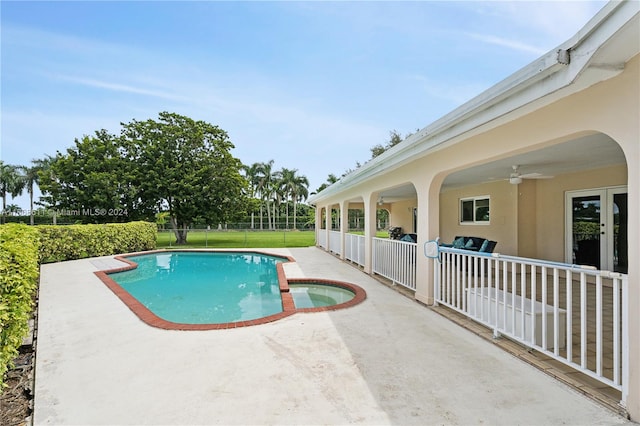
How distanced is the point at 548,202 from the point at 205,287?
10.4 metres

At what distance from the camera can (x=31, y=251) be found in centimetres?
639

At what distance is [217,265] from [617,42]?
1454 cm

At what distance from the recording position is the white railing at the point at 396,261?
24.5 feet

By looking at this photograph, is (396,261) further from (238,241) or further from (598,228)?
(238,241)

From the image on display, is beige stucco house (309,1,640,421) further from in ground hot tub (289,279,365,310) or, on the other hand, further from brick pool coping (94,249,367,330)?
brick pool coping (94,249,367,330)

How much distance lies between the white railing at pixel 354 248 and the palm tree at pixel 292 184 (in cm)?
3693

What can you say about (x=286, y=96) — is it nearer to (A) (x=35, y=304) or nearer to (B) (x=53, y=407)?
(A) (x=35, y=304)

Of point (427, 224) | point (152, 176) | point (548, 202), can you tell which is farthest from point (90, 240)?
point (548, 202)

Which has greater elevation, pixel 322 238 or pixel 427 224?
pixel 427 224

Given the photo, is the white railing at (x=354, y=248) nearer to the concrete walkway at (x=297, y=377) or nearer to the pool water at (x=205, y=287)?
the pool water at (x=205, y=287)

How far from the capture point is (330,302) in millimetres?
7883

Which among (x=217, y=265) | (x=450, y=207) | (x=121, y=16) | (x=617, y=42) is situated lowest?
(x=217, y=265)

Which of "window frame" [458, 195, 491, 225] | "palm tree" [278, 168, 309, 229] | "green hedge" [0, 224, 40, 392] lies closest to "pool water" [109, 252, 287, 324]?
"green hedge" [0, 224, 40, 392]

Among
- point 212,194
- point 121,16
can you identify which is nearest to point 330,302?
point 121,16
